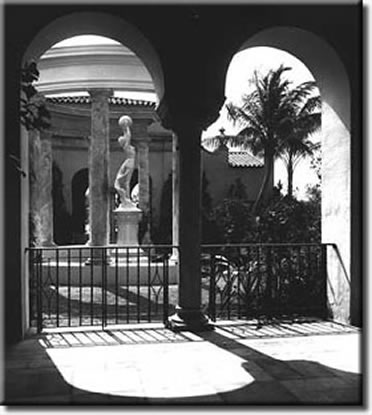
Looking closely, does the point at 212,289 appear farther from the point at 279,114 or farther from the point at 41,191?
the point at 279,114

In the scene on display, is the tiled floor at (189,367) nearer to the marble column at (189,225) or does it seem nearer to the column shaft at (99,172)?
the marble column at (189,225)

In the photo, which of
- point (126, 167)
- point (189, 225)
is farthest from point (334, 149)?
point (126, 167)

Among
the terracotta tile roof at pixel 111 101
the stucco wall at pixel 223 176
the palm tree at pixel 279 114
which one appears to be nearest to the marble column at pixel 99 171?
the terracotta tile roof at pixel 111 101

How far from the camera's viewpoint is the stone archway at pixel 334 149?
6293 millimetres

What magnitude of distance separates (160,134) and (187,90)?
18.5 m

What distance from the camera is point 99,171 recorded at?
44.3 feet

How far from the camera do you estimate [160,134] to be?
79.8 ft

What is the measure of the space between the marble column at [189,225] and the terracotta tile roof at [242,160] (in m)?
19.9

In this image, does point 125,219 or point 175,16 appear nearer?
point 175,16

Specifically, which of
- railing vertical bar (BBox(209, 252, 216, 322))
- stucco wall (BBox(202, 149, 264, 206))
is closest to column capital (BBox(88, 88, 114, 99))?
railing vertical bar (BBox(209, 252, 216, 322))

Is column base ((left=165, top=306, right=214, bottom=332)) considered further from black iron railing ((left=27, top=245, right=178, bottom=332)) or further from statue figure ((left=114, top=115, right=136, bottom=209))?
statue figure ((left=114, top=115, right=136, bottom=209))

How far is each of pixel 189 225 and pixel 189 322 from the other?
1.08 meters

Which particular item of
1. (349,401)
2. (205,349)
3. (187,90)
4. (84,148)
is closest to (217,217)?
(187,90)

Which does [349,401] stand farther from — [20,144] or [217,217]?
[217,217]
